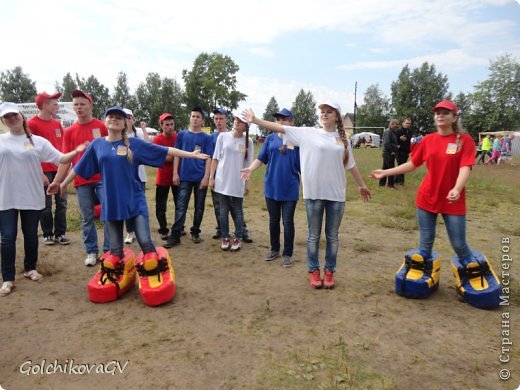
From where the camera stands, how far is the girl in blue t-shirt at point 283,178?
16.1ft

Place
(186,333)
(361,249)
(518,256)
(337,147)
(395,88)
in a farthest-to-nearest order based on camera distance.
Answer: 1. (395,88)
2. (361,249)
3. (518,256)
4. (337,147)
5. (186,333)

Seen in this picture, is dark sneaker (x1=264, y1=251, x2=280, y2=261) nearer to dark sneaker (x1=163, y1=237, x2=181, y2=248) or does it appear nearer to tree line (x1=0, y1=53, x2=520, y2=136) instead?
dark sneaker (x1=163, y1=237, x2=181, y2=248)

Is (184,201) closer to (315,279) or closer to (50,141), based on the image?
(50,141)

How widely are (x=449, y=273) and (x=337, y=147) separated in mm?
2440

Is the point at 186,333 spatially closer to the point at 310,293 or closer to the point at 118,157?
the point at 310,293

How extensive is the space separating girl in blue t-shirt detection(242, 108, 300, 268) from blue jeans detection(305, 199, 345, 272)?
70cm

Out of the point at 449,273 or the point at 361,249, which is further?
the point at 361,249

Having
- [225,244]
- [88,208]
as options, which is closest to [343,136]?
[225,244]

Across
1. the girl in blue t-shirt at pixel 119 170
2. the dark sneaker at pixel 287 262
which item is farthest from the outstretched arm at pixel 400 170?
the girl in blue t-shirt at pixel 119 170

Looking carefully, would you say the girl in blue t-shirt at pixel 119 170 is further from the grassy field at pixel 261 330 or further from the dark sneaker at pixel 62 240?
the dark sneaker at pixel 62 240

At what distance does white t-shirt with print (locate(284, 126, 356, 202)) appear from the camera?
13.1 ft

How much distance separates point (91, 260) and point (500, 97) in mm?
54804

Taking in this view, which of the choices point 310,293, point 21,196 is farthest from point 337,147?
point 21,196

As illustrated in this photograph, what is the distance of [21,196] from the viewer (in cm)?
409
